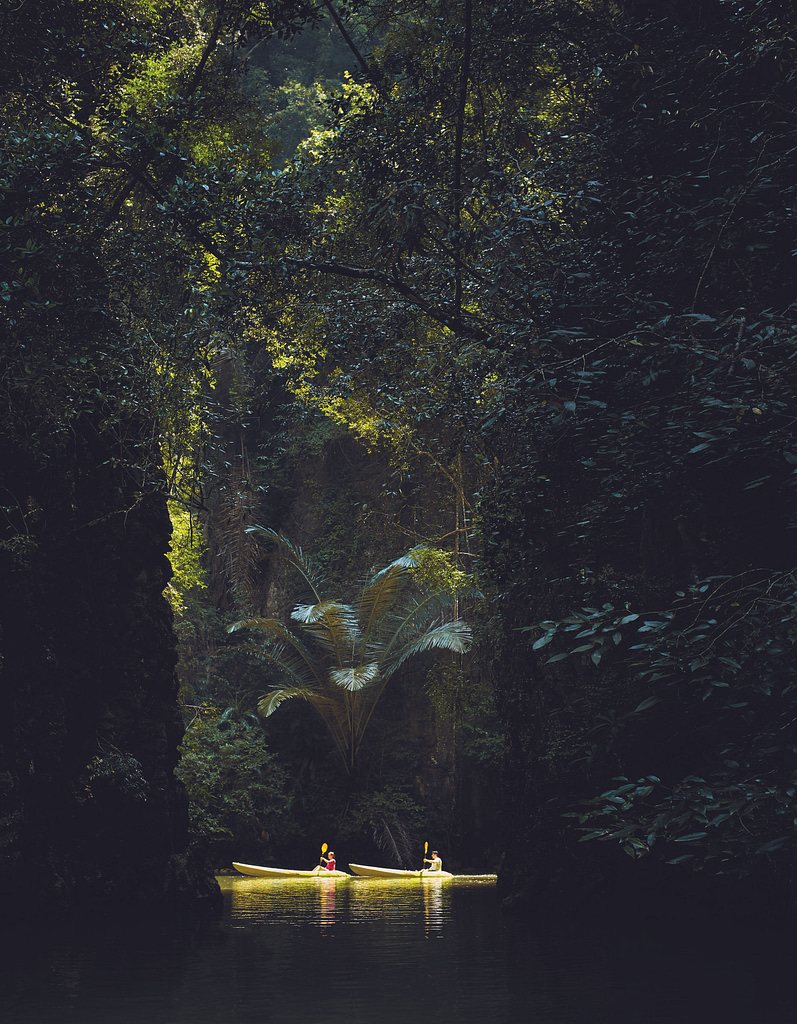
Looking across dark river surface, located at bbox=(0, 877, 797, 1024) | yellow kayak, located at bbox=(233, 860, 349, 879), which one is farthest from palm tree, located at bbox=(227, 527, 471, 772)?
dark river surface, located at bbox=(0, 877, 797, 1024)

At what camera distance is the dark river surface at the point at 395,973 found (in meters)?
4.98

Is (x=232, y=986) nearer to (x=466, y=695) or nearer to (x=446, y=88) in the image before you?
(x=446, y=88)

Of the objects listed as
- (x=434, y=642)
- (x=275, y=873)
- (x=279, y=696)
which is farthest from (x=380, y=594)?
(x=275, y=873)

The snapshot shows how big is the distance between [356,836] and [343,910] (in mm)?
10044

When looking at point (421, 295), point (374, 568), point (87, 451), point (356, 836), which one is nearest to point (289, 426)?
point (374, 568)

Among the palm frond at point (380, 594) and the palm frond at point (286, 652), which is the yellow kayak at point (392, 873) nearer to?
the palm frond at point (286, 652)

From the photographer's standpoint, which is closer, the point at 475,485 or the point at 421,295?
the point at 421,295

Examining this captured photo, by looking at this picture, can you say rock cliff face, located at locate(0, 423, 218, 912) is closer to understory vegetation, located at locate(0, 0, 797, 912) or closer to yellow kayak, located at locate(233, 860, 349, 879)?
understory vegetation, located at locate(0, 0, 797, 912)

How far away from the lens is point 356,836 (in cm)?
2127

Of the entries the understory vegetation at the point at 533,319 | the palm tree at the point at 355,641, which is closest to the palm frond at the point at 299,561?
the palm tree at the point at 355,641

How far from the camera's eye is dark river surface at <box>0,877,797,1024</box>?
4980 millimetres

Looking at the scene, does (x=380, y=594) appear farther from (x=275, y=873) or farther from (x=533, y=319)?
(x=533, y=319)

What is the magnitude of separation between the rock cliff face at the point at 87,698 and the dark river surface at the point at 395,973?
100 cm

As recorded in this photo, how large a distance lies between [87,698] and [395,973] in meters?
5.46
